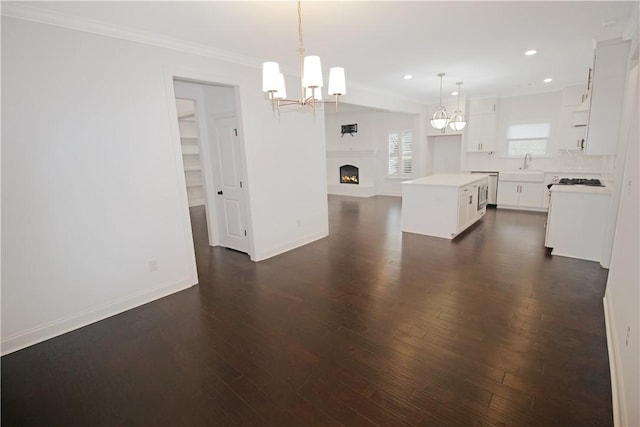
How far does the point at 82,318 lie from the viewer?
283cm

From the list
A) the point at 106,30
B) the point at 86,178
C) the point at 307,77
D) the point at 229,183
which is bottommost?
the point at 229,183

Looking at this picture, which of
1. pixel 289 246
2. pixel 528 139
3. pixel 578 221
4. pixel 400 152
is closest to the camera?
pixel 578 221

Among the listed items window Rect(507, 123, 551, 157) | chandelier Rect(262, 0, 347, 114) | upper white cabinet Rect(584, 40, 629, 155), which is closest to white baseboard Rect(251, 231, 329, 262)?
chandelier Rect(262, 0, 347, 114)

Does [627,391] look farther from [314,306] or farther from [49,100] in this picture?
[49,100]

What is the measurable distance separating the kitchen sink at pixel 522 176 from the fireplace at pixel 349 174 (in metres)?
4.17

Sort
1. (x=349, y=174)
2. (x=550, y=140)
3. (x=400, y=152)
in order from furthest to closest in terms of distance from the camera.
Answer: (x=349, y=174)
(x=400, y=152)
(x=550, y=140)

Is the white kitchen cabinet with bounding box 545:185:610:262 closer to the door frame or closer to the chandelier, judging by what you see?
the chandelier

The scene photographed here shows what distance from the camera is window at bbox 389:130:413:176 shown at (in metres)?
9.09

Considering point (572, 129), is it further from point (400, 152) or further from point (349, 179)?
point (349, 179)

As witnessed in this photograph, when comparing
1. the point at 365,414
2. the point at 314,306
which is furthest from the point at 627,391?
the point at 314,306

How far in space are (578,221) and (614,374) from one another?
Result: 9.04 feet

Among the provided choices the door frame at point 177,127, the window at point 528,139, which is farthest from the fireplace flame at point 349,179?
the door frame at point 177,127

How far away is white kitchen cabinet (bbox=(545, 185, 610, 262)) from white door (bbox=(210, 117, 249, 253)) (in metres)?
4.33

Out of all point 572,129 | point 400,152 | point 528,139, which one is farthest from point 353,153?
point 572,129
